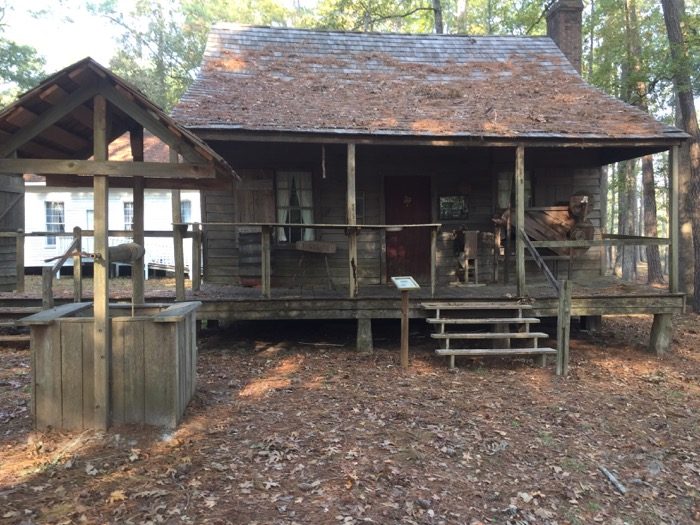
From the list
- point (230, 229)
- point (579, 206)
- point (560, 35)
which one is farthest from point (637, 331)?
point (230, 229)

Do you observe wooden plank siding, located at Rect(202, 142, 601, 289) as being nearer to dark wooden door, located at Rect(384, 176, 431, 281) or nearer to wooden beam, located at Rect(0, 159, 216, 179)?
dark wooden door, located at Rect(384, 176, 431, 281)

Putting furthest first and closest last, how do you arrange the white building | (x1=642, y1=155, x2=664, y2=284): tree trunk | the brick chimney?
the white building → (x1=642, y1=155, x2=664, y2=284): tree trunk → the brick chimney

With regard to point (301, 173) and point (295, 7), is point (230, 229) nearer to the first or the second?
point (301, 173)

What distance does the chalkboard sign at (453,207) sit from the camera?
11086 mm

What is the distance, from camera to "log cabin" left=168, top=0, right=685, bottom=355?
8.73 metres

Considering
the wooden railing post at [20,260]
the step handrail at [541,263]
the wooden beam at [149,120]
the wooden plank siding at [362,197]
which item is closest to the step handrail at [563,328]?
the step handrail at [541,263]

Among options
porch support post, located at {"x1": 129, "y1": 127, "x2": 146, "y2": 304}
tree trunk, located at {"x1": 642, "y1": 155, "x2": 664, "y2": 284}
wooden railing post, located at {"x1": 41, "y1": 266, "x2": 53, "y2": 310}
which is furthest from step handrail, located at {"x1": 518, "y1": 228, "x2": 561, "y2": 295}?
tree trunk, located at {"x1": 642, "y1": 155, "x2": 664, "y2": 284}

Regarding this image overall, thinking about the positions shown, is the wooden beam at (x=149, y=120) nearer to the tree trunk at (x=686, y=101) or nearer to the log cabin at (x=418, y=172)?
the log cabin at (x=418, y=172)

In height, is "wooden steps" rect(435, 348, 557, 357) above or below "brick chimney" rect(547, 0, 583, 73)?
below

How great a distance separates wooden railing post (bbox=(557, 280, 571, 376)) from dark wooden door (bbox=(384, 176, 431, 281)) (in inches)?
158

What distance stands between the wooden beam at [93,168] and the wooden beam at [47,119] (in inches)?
5.8

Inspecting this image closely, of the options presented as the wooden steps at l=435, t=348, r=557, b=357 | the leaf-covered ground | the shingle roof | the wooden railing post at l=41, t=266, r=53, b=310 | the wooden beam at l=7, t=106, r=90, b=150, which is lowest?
the leaf-covered ground

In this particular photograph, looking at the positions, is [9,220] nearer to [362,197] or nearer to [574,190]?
[362,197]

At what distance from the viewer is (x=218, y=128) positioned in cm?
796
